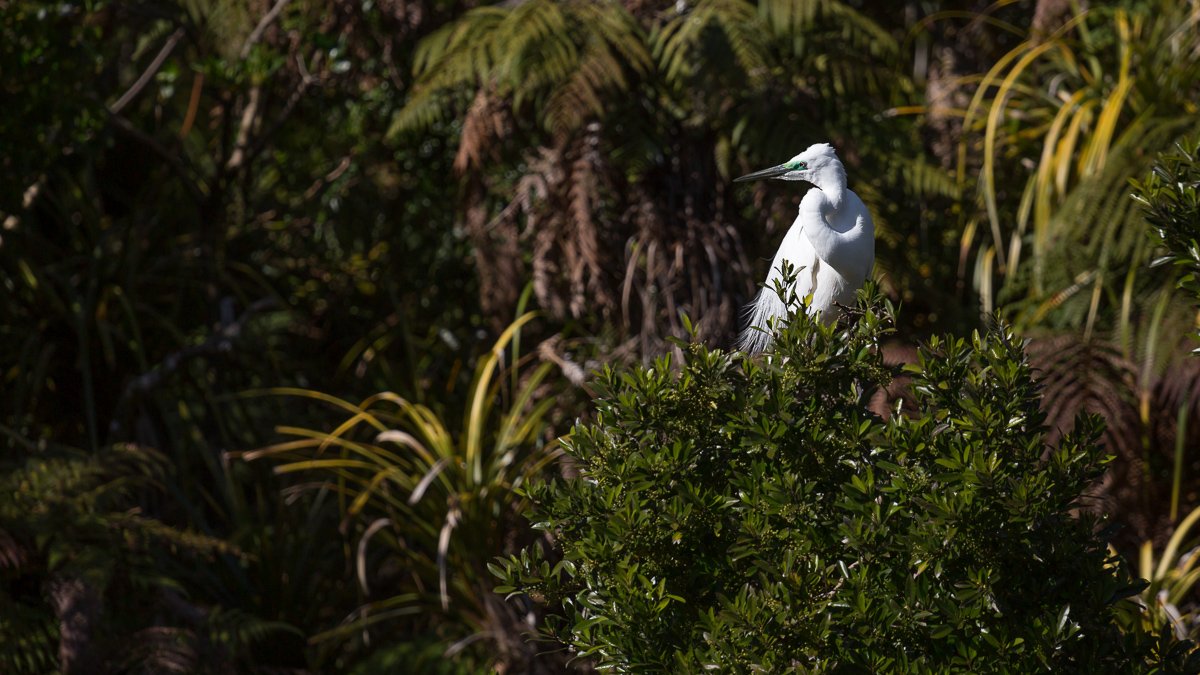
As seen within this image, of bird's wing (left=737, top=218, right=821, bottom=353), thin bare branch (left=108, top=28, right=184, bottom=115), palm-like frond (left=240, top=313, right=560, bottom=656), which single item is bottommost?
palm-like frond (left=240, top=313, right=560, bottom=656)

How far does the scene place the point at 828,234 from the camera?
9.36 feet

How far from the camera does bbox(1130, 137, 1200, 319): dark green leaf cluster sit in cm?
222

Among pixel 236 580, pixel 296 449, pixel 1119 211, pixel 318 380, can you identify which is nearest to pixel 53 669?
pixel 236 580

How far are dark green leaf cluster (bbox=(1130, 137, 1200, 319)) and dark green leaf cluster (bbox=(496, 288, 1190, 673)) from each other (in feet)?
1.32

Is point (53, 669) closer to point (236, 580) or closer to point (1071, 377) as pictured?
point (236, 580)

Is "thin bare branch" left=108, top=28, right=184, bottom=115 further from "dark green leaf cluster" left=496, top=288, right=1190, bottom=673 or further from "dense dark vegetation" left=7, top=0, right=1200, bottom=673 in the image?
"dark green leaf cluster" left=496, top=288, right=1190, bottom=673

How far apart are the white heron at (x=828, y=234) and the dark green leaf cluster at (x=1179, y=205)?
0.72 metres

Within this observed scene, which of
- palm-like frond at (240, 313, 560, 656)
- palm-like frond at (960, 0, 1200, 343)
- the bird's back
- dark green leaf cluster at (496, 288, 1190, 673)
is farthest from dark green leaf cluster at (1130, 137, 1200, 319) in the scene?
palm-like frond at (240, 313, 560, 656)

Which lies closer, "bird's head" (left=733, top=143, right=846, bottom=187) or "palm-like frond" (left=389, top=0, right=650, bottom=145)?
"bird's head" (left=733, top=143, right=846, bottom=187)

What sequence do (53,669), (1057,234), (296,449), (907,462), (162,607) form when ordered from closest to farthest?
(907,462) < (53,669) < (162,607) < (1057,234) < (296,449)

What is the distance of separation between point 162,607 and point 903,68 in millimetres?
4201

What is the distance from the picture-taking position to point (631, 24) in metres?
4.69

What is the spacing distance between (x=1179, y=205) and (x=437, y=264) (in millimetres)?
4164

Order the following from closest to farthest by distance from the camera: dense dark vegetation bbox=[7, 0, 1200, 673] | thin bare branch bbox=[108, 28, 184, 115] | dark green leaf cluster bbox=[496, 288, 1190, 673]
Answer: dark green leaf cluster bbox=[496, 288, 1190, 673], dense dark vegetation bbox=[7, 0, 1200, 673], thin bare branch bbox=[108, 28, 184, 115]
